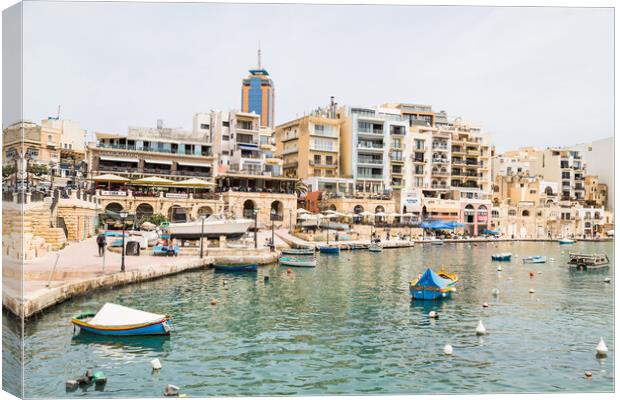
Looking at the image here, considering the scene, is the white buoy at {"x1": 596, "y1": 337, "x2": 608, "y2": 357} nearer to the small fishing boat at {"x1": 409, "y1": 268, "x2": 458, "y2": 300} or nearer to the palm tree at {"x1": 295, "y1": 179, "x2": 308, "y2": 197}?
the small fishing boat at {"x1": 409, "y1": 268, "x2": 458, "y2": 300}

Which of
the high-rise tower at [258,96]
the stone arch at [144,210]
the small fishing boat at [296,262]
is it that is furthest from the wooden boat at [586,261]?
the high-rise tower at [258,96]

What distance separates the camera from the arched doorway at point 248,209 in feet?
198

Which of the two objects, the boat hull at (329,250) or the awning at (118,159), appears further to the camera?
the awning at (118,159)

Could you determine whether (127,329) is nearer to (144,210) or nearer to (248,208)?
(144,210)

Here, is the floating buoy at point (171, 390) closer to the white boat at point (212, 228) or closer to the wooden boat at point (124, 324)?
the wooden boat at point (124, 324)

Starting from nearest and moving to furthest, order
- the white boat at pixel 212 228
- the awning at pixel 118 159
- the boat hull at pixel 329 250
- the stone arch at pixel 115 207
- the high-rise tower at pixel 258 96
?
the white boat at pixel 212 228
the boat hull at pixel 329 250
the stone arch at pixel 115 207
the awning at pixel 118 159
the high-rise tower at pixel 258 96

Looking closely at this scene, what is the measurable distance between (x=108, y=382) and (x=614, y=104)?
47.1 feet

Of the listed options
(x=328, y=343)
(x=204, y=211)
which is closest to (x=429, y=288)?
(x=328, y=343)

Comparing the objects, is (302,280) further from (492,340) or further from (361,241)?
(361,241)

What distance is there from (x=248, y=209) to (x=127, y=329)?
1745 inches

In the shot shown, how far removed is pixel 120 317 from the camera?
17.1 meters

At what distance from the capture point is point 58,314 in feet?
61.4

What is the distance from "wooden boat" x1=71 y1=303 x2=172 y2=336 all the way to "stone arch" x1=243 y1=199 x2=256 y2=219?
4301 centimetres

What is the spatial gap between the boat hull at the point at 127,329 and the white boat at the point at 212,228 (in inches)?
924
